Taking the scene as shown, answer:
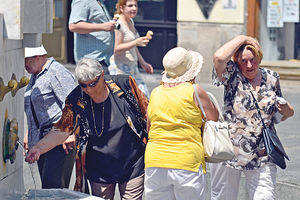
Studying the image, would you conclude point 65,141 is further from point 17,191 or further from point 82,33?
point 82,33

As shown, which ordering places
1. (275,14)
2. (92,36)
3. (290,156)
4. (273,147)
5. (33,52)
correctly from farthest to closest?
1. (275,14)
2. (92,36)
3. (290,156)
4. (33,52)
5. (273,147)

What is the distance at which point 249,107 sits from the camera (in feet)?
19.0

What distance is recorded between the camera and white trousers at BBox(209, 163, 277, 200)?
19.0 ft

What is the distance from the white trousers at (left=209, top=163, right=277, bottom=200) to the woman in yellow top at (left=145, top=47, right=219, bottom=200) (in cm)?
55

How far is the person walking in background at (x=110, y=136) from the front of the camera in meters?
5.73

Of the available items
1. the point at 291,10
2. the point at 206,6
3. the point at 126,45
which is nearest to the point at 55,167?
the point at 126,45

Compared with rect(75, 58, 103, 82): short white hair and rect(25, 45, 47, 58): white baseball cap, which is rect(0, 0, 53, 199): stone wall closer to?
rect(75, 58, 103, 82): short white hair

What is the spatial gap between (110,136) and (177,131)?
0.60 metres

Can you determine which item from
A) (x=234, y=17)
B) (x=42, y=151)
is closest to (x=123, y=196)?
(x=42, y=151)

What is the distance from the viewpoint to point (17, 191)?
17.3 feet

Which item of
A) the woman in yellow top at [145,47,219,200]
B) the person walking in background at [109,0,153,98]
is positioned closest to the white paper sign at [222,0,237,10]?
the person walking in background at [109,0,153,98]

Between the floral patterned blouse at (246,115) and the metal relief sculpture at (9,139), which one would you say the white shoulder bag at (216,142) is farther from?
the metal relief sculpture at (9,139)

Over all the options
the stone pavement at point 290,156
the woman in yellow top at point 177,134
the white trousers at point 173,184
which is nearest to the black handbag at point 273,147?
the woman in yellow top at point 177,134

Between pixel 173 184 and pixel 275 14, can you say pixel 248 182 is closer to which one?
pixel 173 184
